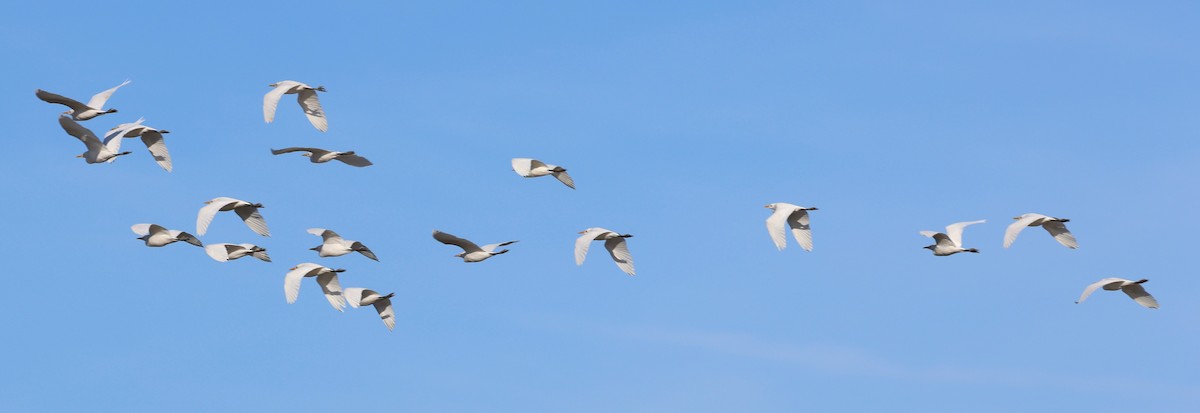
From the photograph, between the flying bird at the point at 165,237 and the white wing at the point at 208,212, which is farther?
the flying bird at the point at 165,237

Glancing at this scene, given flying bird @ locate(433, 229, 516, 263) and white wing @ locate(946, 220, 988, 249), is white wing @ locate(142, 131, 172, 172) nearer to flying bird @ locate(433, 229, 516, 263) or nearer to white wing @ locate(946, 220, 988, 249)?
flying bird @ locate(433, 229, 516, 263)

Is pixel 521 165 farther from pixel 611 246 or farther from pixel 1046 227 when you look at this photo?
pixel 1046 227

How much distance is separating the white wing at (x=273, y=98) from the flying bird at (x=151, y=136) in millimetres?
5824

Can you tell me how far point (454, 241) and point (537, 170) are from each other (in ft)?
15.7

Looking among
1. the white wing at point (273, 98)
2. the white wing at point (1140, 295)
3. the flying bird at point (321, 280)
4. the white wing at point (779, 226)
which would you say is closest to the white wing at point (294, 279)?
the flying bird at point (321, 280)

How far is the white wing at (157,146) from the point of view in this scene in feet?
255

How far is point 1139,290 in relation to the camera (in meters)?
74.2

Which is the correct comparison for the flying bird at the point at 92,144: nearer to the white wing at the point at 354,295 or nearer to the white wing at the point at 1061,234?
the white wing at the point at 354,295

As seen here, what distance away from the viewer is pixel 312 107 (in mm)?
75500

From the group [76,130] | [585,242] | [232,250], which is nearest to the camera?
[585,242]

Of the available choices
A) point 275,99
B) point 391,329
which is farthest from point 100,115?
point 391,329

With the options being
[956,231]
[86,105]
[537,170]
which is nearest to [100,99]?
[86,105]

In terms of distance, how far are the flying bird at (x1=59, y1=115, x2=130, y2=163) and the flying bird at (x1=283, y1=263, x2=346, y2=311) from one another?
9.70 metres

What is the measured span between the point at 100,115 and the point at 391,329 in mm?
15339
